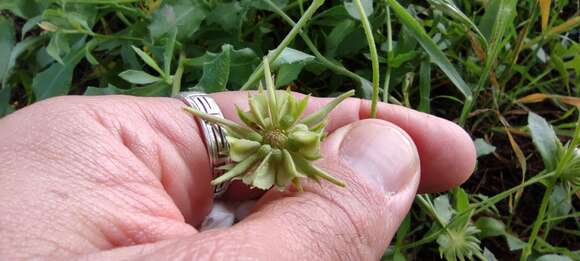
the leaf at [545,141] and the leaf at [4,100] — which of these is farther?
the leaf at [4,100]

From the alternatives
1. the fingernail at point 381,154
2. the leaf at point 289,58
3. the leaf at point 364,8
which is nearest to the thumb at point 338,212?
the fingernail at point 381,154

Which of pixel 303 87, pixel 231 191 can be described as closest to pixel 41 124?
pixel 231 191

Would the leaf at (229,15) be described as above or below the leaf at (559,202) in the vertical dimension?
above

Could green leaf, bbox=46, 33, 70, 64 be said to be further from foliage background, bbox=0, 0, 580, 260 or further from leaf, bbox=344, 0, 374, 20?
leaf, bbox=344, 0, 374, 20

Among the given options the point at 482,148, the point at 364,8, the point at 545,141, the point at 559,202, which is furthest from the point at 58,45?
the point at 559,202

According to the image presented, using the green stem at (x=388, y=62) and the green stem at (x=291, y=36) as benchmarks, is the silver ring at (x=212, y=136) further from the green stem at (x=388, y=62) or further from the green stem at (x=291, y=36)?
the green stem at (x=388, y=62)

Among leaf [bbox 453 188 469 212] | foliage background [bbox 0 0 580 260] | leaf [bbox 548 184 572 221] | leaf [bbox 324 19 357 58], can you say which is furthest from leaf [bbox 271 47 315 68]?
leaf [bbox 548 184 572 221]

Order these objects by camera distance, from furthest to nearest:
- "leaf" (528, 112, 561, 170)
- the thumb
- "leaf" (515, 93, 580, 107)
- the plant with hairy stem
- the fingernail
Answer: "leaf" (515, 93, 580, 107) → "leaf" (528, 112, 561, 170) → the fingernail → the plant with hairy stem → the thumb

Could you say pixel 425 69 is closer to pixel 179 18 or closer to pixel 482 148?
pixel 482 148
